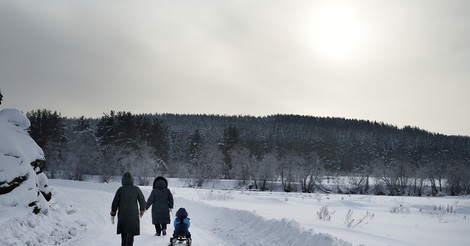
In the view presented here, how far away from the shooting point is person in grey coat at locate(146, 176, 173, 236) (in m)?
13.7

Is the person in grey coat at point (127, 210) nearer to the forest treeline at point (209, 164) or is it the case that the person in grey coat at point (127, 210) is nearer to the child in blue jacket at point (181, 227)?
the child in blue jacket at point (181, 227)

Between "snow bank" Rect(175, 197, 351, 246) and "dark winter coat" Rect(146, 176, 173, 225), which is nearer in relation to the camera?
"snow bank" Rect(175, 197, 351, 246)

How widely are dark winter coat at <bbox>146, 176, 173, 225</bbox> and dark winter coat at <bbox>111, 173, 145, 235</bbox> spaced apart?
10.6ft

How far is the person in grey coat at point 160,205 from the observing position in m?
13.7

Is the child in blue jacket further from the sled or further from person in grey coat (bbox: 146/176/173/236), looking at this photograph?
person in grey coat (bbox: 146/176/173/236)

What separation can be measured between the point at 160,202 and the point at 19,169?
19.2 feet

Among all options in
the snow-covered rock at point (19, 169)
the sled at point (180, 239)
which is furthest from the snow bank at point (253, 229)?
the snow-covered rock at point (19, 169)

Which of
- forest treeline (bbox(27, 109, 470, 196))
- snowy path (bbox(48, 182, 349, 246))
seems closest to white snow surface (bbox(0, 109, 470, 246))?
snowy path (bbox(48, 182, 349, 246))

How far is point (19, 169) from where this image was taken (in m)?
14.7

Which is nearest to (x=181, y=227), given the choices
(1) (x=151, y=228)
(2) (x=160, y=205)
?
(2) (x=160, y=205)

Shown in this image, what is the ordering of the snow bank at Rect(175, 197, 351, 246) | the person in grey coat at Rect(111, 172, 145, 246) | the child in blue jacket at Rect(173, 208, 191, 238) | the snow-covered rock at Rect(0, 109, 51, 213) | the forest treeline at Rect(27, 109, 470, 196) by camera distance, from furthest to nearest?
the forest treeline at Rect(27, 109, 470, 196) < the snow-covered rock at Rect(0, 109, 51, 213) < the child in blue jacket at Rect(173, 208, 191, 238) < the snow bank at Rect(175, 197, 351, 246) < the person in grey coat at Rect(111, 172, 145, 246)

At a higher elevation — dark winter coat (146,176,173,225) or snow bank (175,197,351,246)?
dark winter coat (146,176,173,225)

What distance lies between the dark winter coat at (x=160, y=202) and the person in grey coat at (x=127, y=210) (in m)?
3.25

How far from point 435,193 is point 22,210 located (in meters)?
74.5
